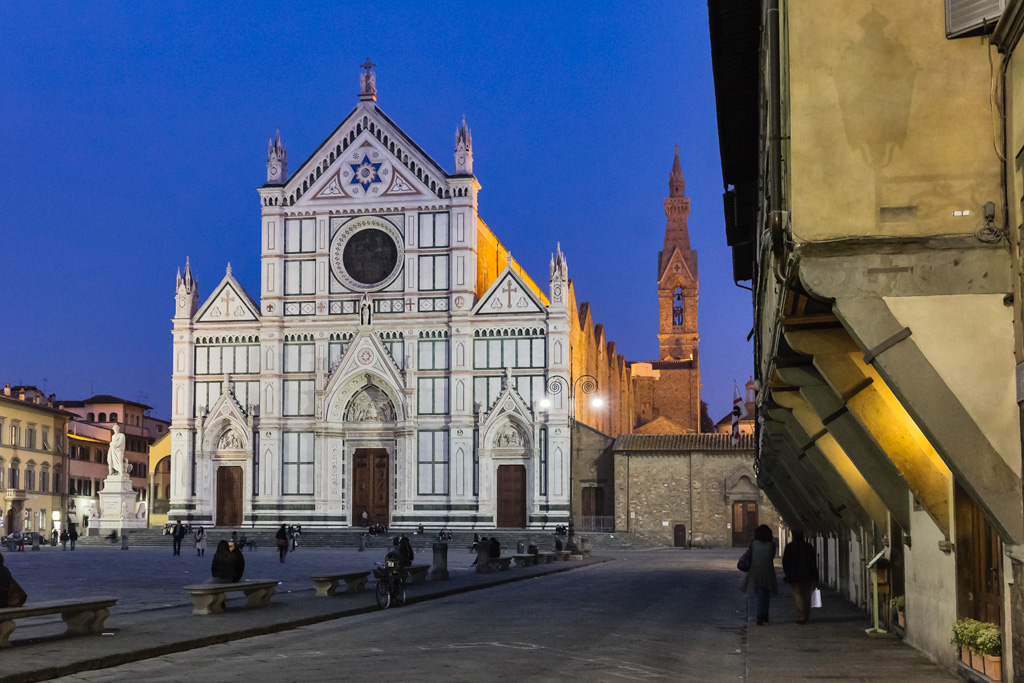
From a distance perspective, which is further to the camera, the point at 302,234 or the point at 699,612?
the point at 302,234

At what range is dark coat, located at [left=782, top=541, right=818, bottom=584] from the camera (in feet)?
58.3

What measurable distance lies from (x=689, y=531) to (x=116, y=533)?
2911 centimetres

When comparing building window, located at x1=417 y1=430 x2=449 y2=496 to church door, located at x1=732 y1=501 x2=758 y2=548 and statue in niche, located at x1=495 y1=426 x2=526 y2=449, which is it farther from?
church door, located at x1=732 y1=501 x2=758 y2=548

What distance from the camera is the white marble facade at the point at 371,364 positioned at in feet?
200

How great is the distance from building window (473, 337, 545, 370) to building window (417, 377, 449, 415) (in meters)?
2.01

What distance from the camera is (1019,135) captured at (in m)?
7.93

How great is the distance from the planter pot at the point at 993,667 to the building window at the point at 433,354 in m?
52.4

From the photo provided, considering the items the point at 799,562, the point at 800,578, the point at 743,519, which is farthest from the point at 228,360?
the point at 799,562

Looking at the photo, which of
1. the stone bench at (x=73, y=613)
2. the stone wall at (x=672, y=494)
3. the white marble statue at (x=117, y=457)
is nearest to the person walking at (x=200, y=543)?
the white marble statue at (x=117, y=457)

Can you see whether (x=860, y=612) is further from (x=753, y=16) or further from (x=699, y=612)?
(x=753, y=16)

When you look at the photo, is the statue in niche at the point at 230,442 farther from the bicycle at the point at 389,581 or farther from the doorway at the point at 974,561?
the doorway at the point at 974,561

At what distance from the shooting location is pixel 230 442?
63.7 metres

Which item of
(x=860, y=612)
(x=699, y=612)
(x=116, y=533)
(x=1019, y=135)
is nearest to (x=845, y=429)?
(x=1019, y=135)

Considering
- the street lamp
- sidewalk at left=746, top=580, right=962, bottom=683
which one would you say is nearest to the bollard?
sidewalk at left=746, top=580, right=962, bottom=683
